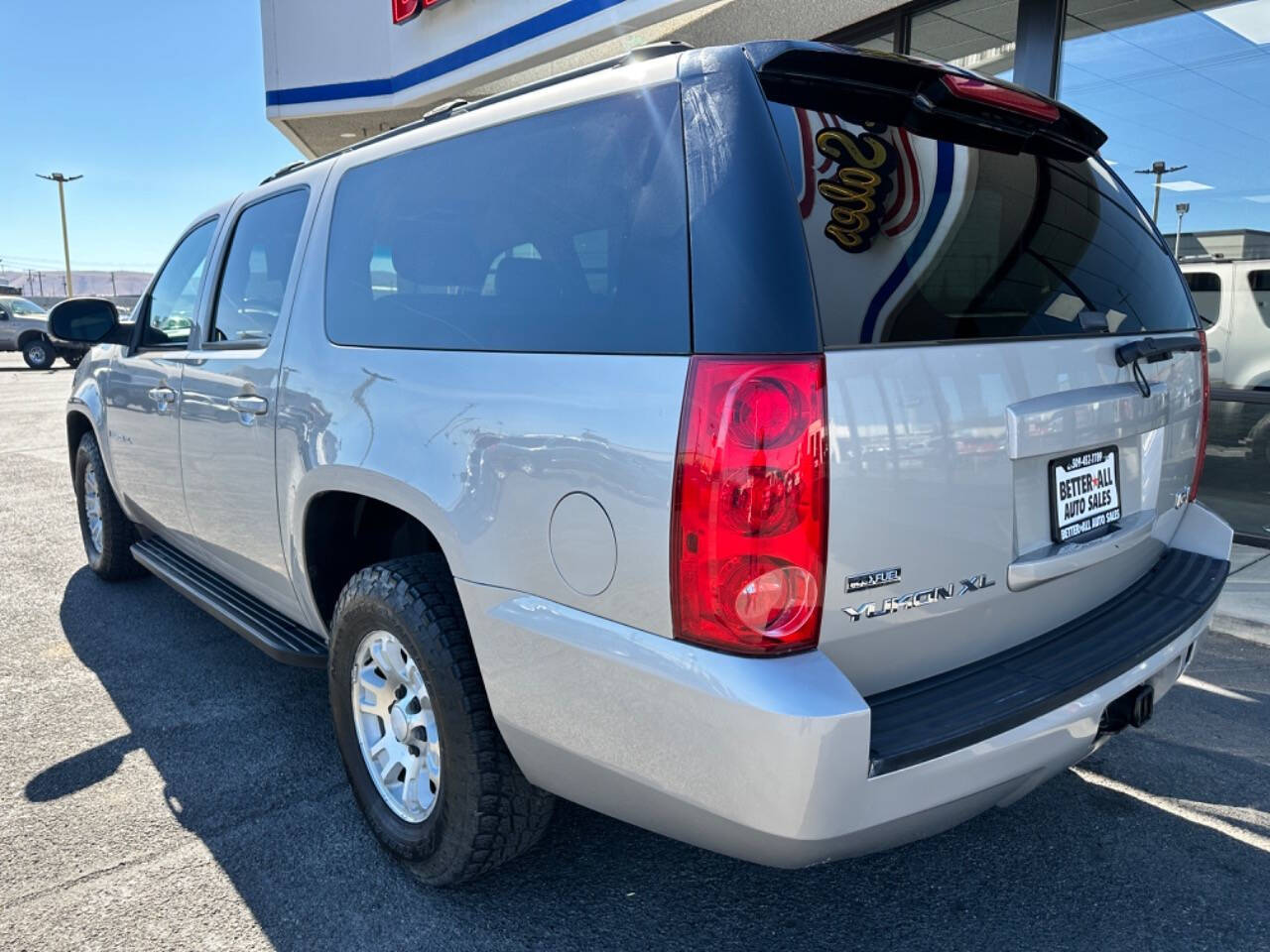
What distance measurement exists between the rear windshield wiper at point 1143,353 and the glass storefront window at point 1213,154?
4.13 metres

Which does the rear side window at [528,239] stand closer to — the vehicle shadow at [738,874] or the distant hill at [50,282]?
the vehicle shadow at [738,874]

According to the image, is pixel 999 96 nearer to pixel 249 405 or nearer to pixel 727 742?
pixel 727 742

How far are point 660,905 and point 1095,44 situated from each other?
20.0 ft

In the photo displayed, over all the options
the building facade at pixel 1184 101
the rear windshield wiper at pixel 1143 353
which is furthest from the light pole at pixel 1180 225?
the rear windshield wiper at pixel 1143 353

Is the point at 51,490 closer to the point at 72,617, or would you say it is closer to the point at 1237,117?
the point at 72,617

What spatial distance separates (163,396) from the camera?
3.63 m

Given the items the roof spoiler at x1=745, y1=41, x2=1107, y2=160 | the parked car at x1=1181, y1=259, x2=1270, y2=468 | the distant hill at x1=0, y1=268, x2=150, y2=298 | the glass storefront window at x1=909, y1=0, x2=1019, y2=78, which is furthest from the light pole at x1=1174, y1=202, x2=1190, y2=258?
the distant hill at x1=0, y1=268, x2=150, y2=298

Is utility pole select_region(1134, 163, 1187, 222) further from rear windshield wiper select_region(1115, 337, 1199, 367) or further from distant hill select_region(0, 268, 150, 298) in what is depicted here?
distant hill select_region(0, 268, 150, 298)

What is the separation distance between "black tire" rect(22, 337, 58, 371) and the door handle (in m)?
23.1

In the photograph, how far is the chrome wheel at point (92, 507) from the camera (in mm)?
4852

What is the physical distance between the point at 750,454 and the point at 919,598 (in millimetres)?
476

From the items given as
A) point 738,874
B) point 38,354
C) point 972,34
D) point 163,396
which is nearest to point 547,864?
point 738,874

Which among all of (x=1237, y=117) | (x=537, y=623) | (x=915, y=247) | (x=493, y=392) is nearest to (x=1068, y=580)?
(x=915, y=247)

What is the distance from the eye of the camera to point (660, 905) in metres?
2.36
